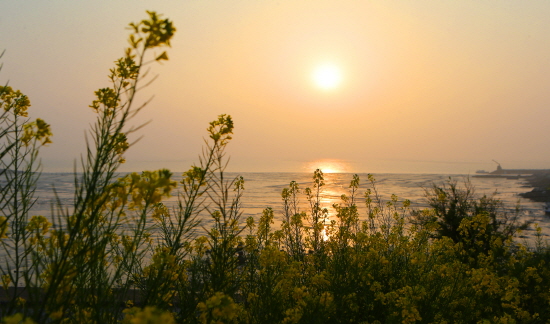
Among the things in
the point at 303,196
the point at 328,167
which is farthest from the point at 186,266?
the point at 328,167

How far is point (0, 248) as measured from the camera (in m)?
7.95

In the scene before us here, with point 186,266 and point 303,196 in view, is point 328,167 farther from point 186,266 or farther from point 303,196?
point 186,266

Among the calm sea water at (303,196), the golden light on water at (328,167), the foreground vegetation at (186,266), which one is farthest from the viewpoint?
the golden light on water at (328,167)

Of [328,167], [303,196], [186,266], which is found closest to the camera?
[186,266]

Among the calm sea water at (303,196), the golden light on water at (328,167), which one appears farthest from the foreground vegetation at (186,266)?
the golden light on water at (328,167)

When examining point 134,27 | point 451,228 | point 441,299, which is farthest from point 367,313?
point 451,228

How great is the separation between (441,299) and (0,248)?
842cm

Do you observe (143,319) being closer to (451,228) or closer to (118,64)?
(118,64)

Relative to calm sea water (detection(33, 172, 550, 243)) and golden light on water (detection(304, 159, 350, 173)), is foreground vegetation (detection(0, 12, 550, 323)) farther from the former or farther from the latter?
golden light on water (detection(304, 159, 350, 173))

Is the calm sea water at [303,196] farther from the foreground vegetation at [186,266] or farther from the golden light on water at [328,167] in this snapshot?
the golden light on water at [328,167]

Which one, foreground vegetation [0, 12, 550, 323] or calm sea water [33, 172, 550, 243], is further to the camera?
calm sea water [33, 172, 550, 243]

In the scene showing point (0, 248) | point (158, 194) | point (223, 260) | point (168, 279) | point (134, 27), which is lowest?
point (0, 248)

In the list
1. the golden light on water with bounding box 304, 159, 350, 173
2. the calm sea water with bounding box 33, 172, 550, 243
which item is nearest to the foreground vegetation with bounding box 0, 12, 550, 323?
the calm sea water with bounding box 33, 172, 550, 243

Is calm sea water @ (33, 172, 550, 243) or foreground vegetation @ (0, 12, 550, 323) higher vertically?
foreground vegetation @ (0, 12, 550, 323)
